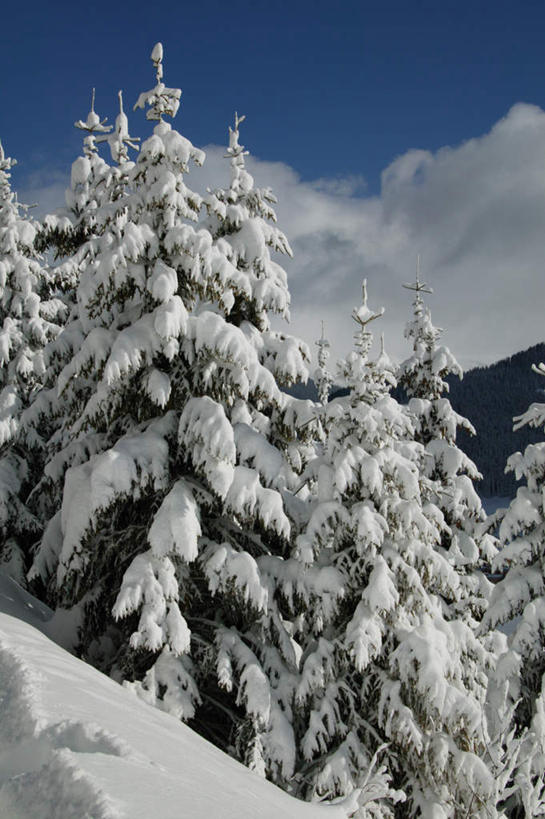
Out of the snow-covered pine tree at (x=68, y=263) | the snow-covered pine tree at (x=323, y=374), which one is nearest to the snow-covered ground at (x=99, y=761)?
the snow-covered pine tree at (x=68, y=263)

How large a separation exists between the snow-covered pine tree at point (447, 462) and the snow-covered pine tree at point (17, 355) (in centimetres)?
977

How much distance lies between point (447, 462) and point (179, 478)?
9.62 meters

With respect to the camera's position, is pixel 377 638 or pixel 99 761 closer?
pixel 99 761

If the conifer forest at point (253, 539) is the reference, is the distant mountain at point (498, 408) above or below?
above

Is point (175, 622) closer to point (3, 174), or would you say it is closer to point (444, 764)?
point (444, 764)

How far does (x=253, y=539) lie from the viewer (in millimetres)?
10438

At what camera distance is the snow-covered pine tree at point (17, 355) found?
15.0 metres

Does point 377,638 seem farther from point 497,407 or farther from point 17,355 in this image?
point 497,407

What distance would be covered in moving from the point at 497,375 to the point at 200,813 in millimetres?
166473

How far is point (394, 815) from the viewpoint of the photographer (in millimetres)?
9352

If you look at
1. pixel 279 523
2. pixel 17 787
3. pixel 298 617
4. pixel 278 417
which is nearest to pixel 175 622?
pixel 279 523

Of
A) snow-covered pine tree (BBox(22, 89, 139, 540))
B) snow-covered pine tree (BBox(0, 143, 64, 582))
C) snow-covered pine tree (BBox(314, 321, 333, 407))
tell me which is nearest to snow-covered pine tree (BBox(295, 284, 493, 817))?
snow-covered pine tree (BBox(22, 89, 139, 540))

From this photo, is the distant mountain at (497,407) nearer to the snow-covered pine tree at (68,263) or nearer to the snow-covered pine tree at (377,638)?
the snow-covered pine tree at (68,263)

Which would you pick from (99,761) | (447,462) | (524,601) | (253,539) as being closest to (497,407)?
(447,462)
